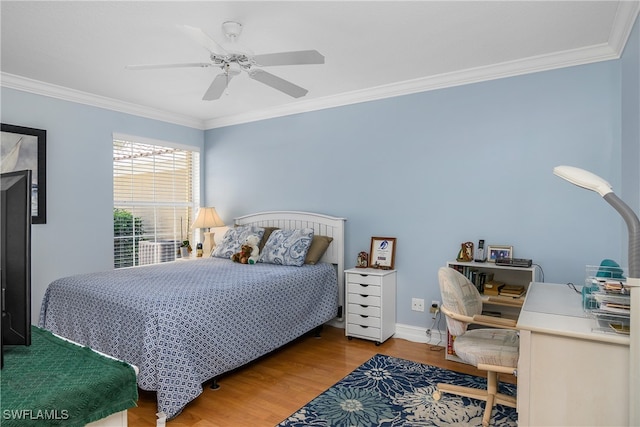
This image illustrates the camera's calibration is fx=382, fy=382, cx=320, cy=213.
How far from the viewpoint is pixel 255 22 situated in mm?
2451

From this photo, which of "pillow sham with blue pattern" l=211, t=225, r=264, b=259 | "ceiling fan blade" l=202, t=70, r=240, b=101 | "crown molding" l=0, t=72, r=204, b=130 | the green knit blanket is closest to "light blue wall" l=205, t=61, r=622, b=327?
"pillow sham with blue pattern" l=211, t=225, r=264, b=259

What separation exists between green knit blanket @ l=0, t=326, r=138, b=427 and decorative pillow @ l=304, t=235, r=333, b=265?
2.72m

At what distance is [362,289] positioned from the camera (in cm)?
361

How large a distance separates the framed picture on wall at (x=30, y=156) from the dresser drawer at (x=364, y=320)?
9.83 feet

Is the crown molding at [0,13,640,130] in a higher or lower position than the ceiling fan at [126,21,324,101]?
higher

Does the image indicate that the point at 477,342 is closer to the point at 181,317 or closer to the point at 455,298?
the point at 455,298

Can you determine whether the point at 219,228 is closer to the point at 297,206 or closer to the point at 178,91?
the point at 297,206

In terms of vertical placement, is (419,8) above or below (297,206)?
above

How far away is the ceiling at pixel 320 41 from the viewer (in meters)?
2.30

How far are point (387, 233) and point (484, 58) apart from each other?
5.78 feet

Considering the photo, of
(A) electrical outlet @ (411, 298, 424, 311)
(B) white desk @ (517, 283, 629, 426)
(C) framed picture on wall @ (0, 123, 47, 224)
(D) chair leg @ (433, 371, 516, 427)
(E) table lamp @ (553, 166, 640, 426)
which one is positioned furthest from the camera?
(A) electrical outlet @ (411, 298, 424, 311)

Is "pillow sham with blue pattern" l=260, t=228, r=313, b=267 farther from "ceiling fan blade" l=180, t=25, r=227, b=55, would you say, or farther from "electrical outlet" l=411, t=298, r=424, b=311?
"ceiling fan blade" l=180, t=25, r=227, b=55

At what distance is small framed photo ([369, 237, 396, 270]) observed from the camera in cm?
376

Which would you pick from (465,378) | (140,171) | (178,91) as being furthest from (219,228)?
(465,378)
